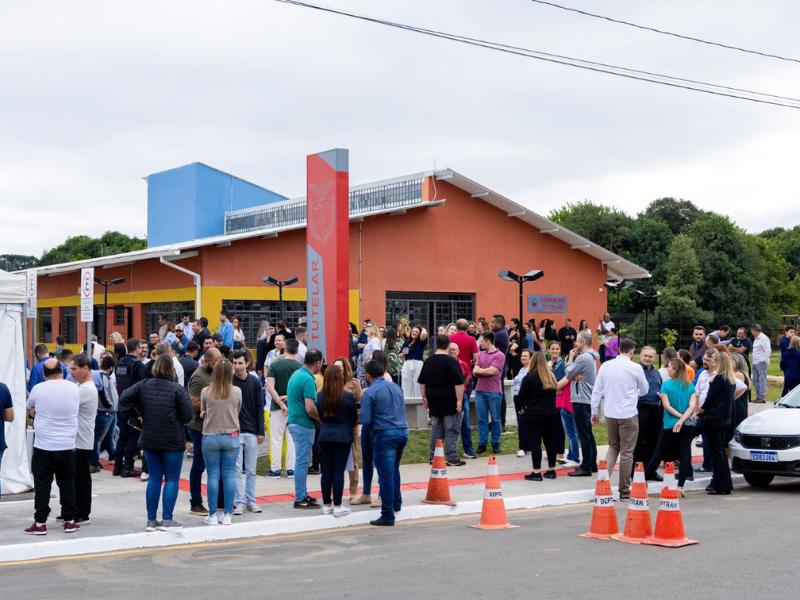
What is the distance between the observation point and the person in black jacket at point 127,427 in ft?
45.2

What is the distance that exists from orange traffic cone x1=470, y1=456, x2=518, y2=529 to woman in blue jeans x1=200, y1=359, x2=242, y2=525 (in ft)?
9.04

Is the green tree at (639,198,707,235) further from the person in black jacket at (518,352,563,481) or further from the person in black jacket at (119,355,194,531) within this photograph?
the person in black jacket at (119,355,194,531)

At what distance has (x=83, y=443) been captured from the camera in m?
10.4

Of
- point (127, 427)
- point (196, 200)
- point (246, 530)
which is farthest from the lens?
point (196, 200)

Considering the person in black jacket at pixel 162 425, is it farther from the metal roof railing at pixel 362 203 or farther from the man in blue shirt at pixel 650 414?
the metal roof railing at pixel 362 203

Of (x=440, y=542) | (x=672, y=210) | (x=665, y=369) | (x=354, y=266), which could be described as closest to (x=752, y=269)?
(x=672, y=210)

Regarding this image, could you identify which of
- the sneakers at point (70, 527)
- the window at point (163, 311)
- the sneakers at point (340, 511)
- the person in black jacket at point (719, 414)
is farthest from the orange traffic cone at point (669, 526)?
the window at point (163, 311)

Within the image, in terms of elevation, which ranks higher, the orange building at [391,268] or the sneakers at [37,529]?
the orange building at [391,268]

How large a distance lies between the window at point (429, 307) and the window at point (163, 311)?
5.63m

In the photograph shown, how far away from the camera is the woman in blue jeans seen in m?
10.1

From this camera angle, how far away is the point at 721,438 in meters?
12.7

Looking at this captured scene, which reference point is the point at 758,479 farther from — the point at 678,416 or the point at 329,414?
the point at 329,414

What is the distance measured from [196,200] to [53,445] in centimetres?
3315

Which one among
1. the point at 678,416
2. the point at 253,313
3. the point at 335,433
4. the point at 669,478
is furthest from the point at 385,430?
the point at 253,313
